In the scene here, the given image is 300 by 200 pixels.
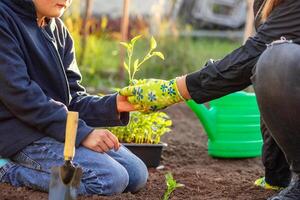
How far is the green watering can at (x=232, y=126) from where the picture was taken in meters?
3.95

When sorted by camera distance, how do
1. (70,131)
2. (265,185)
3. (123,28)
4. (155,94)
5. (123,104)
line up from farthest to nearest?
1. (123,28)
2. (265,185)
3. (123,104)
4. (155,94)
5. (70,131)

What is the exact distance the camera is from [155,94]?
8.96 feet

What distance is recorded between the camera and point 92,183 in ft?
9.04

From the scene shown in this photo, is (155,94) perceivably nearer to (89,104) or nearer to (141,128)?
(89,104)

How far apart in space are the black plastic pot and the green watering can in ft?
1.81

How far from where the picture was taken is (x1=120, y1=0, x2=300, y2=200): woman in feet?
8.20

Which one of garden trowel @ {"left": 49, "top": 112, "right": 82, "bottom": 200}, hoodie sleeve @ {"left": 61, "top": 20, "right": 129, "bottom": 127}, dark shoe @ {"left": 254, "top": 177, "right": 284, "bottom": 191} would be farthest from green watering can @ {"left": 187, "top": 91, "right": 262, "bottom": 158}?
garden trowel @ {"left": 49, "top": 112, "right": 82, "bottom": 200}

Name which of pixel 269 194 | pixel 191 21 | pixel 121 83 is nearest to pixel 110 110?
pixel 269 194

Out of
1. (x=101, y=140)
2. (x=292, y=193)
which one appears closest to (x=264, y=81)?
(x=292, y=193)

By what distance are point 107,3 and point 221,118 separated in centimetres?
767

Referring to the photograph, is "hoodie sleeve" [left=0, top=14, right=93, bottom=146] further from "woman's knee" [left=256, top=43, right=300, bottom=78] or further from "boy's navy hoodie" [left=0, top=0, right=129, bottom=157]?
"woman's knee" [left=256, top=43, right=300, bottom=78]

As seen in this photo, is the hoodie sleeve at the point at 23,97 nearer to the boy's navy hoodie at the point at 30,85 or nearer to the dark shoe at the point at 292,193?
the boy's navy hoodie at the point at 30,85

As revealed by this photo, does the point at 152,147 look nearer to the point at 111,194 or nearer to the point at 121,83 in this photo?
the point at 111,194

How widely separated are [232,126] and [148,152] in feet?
2.50
